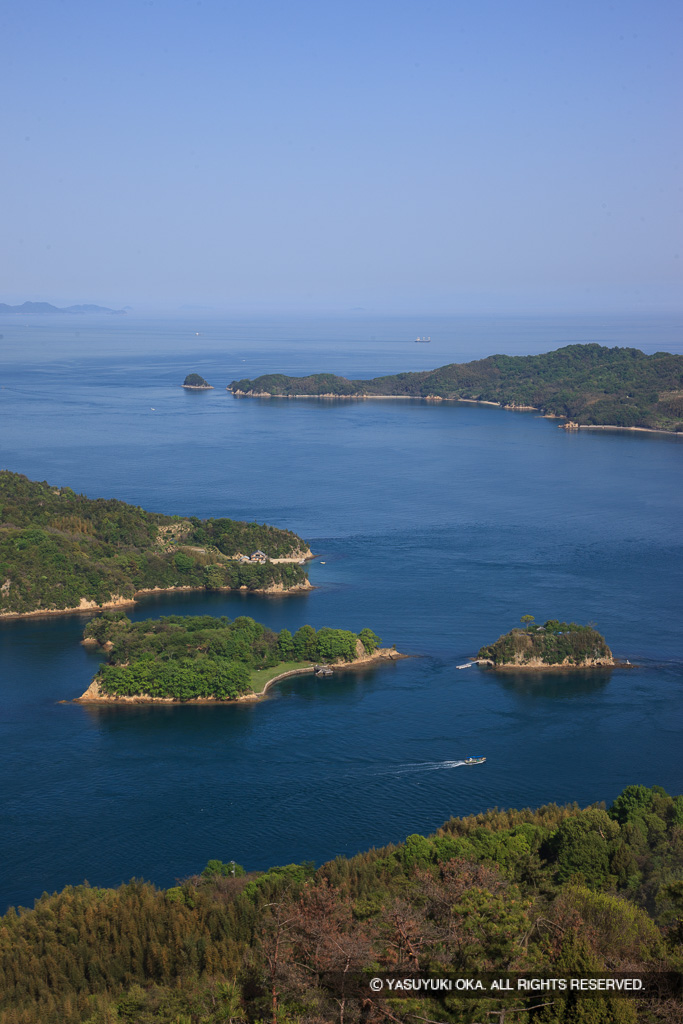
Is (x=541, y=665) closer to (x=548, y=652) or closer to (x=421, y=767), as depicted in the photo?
(x=548, y=652)

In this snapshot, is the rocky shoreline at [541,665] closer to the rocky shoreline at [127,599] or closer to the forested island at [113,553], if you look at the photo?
the rocky shoreline at [127,599]

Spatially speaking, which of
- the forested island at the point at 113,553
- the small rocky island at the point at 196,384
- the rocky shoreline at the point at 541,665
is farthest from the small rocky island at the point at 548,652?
the small rocky island at the point at 196,384

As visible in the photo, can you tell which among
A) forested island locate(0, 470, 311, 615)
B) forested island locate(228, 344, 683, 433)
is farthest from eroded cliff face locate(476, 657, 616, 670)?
forested island locate(228, 344, 683, 433)

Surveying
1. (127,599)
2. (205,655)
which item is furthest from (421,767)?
(127,599)

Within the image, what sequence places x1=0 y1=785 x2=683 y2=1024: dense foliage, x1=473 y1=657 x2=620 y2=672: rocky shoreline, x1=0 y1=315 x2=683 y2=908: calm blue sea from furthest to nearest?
x1=473 y1=657 x2=620 y2=672: rocky shoreline, x1=0 y1=315 x2=683 y2=908: calm blue sea, x1=0 y1=785 x2=683 y2=1024: dense foliage

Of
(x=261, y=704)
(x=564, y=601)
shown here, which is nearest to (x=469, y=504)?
(x=564, y=601)

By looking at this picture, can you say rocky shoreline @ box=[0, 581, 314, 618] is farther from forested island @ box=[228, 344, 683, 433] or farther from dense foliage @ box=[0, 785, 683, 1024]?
forested island @ box=[228, 344, 683, 433]
